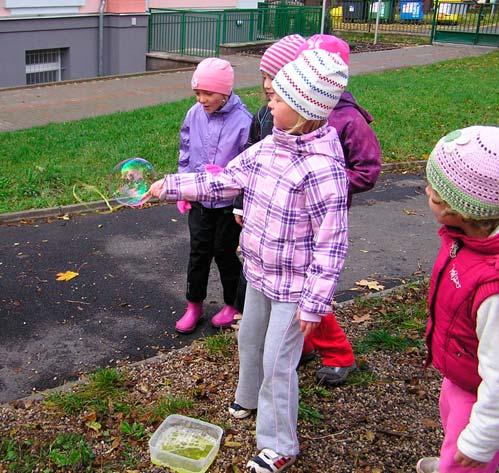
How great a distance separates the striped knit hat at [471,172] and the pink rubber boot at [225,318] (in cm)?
250

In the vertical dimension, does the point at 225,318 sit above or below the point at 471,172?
below

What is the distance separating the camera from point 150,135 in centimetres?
937

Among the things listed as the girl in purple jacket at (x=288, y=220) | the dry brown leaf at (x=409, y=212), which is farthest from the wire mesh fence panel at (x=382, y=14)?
the girl in purple jacket at (x=288, y=220)

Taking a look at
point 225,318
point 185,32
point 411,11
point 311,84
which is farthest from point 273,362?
point 411,11

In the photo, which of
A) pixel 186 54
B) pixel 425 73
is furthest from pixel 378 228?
pixel 186 54

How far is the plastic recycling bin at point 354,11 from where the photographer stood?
29.1 m

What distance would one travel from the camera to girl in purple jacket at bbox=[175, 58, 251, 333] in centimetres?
389

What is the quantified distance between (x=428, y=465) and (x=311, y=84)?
180 cm

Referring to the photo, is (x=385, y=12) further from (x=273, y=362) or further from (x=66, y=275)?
(x=273, y=362)

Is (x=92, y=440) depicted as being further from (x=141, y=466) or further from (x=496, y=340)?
(x=496, y=340)

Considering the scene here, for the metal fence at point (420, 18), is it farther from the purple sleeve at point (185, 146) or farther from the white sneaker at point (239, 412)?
the white sneaker at point (239, 412)

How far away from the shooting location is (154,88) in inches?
530

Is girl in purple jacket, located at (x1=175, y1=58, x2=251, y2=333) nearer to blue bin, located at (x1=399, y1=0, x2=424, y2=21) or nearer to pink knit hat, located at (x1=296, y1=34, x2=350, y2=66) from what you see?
pink knit hat, located at (x1=296, y1=34, x2=350, y2=66)

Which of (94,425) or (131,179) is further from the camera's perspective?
(131,179)
